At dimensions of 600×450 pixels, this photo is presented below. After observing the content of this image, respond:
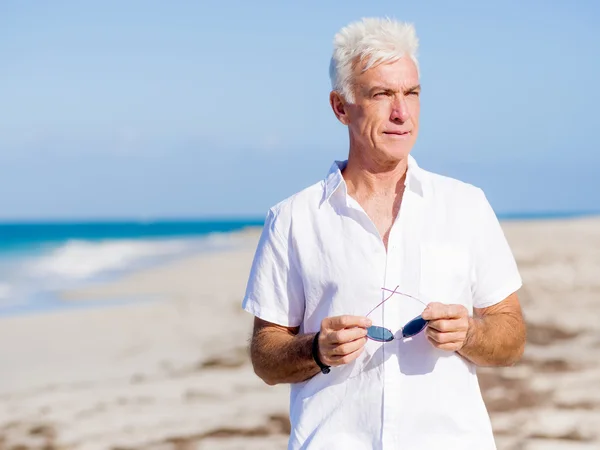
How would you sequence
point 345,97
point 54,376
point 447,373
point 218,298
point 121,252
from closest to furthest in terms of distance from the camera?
point 447,373 < point 345,97 < point 54,376 < point 218,298 < point 121,252

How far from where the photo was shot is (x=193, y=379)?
32.3ft

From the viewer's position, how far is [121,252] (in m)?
43.7

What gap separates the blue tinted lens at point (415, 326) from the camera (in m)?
2.83

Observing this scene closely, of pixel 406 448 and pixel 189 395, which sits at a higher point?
pixel 406 448

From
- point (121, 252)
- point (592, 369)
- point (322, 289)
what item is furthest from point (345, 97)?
point (121, 252)

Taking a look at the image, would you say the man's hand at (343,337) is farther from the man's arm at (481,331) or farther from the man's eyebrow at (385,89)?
the man's eyebrow at (385,89)

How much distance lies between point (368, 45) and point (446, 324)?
3.33 feet

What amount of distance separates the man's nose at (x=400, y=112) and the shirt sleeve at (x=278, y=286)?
22.8 inches

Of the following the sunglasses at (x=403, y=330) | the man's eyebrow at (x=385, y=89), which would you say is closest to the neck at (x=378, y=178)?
the man's eyebrow at (x=385, y=89)

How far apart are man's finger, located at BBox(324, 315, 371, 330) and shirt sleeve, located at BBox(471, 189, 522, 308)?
0.52m

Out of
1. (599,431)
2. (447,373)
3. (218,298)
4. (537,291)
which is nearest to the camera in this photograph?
(447,373)

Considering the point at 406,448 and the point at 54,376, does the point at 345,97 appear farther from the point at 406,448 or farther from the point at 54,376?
the point at 54,376

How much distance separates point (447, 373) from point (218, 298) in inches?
591

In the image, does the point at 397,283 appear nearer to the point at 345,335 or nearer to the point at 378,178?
the point at 345,335
